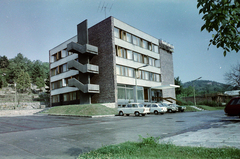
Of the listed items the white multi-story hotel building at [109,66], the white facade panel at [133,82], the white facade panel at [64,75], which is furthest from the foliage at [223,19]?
the white facade panel at [64,75]

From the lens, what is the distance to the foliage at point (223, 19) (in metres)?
3.80

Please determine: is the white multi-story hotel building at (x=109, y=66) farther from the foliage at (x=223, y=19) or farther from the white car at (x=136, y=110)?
the foliage at (x=223, y=19)

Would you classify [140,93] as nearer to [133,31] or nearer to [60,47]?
[133,31]

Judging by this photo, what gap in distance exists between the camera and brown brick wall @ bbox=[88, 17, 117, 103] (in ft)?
118

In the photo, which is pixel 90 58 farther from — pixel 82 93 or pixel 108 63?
pixel 82 93

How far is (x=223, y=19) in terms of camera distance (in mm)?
3760

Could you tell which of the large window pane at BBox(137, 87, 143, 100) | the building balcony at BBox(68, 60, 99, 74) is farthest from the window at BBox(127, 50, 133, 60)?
the building balcony at BBox(68, 60, 99, 74)

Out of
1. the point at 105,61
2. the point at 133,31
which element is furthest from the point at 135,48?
the point at 105,61

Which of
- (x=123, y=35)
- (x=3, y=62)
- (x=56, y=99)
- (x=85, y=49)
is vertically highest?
(x=3, y=62)

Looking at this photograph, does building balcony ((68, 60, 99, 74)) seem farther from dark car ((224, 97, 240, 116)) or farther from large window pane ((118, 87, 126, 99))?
dark car ((224, 97, 240, 116))

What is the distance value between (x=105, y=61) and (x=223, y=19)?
3396 cm

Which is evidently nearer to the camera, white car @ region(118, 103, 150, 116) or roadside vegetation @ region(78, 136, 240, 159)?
roadside vegetation @ region(78, 136, 240, 159)

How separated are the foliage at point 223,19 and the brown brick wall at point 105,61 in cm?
3133

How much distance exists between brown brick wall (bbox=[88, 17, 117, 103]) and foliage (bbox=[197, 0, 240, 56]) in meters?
31.3
